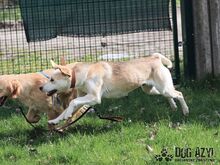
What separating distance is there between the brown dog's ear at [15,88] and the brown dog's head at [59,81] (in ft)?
1.12

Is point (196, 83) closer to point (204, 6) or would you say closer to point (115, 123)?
point (204, 6)

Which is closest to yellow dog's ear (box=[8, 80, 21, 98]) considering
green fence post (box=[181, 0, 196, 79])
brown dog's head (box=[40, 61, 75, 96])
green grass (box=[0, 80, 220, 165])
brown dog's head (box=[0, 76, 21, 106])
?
→ brown dog's head (box=[0, 76, 21, 106])

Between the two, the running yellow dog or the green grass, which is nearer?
the green grass

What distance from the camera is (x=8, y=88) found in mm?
7117

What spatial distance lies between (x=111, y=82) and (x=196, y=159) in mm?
1815

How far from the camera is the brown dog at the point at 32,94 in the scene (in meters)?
7.15

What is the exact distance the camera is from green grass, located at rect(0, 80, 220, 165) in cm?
636

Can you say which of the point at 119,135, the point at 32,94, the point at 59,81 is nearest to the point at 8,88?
the point at 32,94

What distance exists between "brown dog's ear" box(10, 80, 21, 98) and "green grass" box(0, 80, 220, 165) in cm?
52

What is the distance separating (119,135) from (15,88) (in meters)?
1.35

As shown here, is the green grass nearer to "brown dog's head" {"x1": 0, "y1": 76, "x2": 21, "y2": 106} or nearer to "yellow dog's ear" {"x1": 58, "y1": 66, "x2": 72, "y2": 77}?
"brown dog's head" {"x1": 0, "y1": 76, "x2": 21, "y2": 106}

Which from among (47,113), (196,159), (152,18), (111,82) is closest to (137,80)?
(111,82)

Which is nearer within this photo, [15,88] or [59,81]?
[59,81]

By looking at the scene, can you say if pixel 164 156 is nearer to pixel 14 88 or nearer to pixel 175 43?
pixel 14 88
